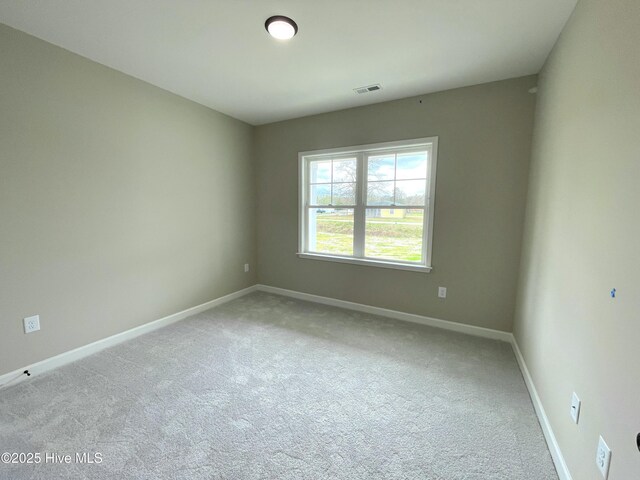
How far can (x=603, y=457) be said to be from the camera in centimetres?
100

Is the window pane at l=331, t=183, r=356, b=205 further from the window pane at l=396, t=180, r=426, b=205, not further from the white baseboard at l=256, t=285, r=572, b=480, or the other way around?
the white baseboard at l=256, t=285, r=572, b=480

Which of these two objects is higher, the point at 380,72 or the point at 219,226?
the point at 380,72

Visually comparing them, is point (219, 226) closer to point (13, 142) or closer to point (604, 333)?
point (13, 142)

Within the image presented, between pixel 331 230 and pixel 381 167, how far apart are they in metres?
1.04

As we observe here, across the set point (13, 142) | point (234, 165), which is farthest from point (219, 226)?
point (13, 142)

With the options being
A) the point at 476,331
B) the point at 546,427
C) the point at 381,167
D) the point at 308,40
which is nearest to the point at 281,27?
the point at 308,40

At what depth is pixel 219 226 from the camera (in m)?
3.61

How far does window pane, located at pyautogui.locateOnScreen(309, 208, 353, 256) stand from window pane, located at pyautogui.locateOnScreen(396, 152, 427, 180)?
30.4 inches

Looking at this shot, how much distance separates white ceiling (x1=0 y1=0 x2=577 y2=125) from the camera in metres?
1.67

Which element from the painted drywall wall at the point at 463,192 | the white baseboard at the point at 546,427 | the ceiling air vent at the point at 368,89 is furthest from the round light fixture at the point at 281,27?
the white baseboard at the point at 546,427

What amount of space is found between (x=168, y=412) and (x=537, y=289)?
2.70 meters

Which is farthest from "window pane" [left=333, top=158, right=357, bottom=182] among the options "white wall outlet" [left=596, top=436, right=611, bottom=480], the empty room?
"white wall outlet" [left=596, top=436, right=611, bottom=480]

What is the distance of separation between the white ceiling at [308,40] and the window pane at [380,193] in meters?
1.01

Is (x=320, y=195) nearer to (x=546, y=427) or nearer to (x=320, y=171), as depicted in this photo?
(x=320, y=171)
